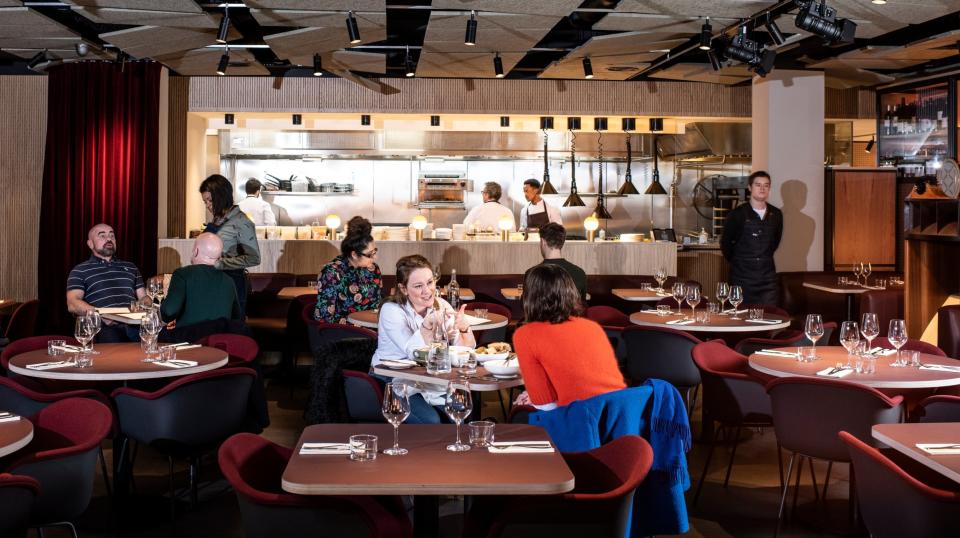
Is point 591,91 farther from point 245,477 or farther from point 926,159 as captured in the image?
point 245,477

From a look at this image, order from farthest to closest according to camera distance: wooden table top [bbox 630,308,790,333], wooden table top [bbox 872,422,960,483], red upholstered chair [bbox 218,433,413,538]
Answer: wooden table top [bbox 630,308,790,333], wooden table top [bbox 872,422,960,483], red upholstered chair [bbox 218,433,413,538]

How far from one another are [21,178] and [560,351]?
347 inches

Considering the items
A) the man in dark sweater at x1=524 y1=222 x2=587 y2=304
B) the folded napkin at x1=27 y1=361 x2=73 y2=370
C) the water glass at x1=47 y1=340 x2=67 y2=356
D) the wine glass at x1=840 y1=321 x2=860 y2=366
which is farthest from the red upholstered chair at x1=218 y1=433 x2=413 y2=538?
the man in dark sweater at x1=524 y1=222 x2=587 y2=304

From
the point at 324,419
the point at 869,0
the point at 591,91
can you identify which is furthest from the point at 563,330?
the point at 591,91

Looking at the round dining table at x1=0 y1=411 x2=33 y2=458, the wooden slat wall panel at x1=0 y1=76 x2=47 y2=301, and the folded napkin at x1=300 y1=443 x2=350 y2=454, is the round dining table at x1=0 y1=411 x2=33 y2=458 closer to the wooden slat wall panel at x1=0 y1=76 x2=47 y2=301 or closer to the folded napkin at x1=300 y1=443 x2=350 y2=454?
the folded napkin at x1=300 y1=443 x2=350 y2=454

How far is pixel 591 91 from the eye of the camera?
11336 millimetres

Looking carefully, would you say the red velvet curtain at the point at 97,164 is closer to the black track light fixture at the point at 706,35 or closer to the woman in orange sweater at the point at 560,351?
the black track light fixture at the point at 706,35

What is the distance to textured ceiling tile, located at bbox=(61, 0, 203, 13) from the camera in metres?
6.99

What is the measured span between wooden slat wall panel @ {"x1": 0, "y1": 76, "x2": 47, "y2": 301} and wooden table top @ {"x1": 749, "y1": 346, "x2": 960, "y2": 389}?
849 cm

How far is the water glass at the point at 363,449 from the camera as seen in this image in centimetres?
314

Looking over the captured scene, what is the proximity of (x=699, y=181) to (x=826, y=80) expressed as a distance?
10.1 feet

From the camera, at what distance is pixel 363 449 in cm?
315

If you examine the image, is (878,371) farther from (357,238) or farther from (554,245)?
(357,238)

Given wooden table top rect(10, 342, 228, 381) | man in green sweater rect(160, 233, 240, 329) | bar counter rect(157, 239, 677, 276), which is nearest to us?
wooden table top rect(10, 342, 228, 381)
